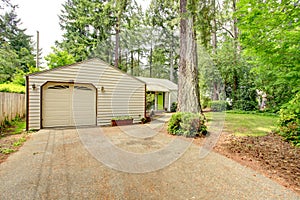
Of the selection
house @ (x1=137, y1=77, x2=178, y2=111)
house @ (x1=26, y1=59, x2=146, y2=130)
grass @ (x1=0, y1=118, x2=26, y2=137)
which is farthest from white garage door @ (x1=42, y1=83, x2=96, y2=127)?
house @ (x1=137, y1=77, x2=178, y2=111)

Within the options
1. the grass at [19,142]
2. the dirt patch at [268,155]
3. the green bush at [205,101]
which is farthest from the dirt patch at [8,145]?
the green bush at [205,101]

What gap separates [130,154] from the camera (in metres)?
3.90

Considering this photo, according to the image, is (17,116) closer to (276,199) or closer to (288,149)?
(276,199)

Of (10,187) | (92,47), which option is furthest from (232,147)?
(92,47)

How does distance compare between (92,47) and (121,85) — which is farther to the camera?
(92,47)

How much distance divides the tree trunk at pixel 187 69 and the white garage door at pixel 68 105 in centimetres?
422

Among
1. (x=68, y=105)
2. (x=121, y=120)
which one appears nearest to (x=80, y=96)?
(x=68, y=105)

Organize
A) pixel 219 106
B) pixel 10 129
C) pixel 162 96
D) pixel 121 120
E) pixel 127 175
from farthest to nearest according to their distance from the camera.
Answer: pixel 162 96 < pixel 219 106 < pixel 121 120 < pixel 10 129 < pixel 127 175

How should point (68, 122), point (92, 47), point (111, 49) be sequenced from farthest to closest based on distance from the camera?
1. point (111, 49)
2. point (92, 47)
3. point (68, 122)

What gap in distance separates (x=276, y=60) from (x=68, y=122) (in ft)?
25.5

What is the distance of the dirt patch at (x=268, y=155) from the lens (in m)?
2.82

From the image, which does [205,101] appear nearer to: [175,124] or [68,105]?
[175,124]

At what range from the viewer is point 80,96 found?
288 inches

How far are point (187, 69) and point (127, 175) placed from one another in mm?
5198
